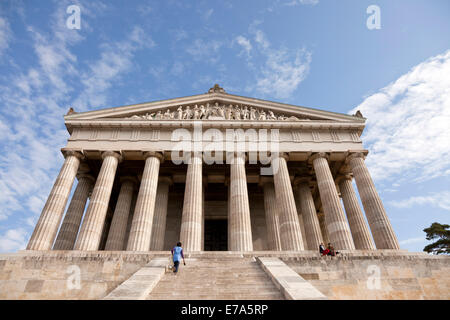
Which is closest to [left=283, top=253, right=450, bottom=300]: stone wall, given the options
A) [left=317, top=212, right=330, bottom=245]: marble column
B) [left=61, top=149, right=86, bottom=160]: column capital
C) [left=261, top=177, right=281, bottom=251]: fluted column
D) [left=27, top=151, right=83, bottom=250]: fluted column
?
[left=261, top=177, right=281, bottom=251]: fluted column

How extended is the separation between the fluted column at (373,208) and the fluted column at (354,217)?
1.17 metres

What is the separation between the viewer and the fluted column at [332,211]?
2181 cm

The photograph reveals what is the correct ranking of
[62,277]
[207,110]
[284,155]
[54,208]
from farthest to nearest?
[207,110], [284,155], [54,208], [62,277]

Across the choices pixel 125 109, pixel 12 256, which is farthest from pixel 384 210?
pixel 12 256

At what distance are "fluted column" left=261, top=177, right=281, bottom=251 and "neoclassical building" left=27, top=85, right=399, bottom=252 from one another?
0.35 ft

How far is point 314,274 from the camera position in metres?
12.6

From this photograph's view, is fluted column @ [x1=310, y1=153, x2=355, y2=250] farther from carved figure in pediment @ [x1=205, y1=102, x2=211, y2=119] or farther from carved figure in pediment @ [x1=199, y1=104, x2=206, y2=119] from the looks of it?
carved figure in pediment @ [x1=199, y1=104, x2=206, y2=119]

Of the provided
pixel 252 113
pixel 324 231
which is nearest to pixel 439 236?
pixel 324 231

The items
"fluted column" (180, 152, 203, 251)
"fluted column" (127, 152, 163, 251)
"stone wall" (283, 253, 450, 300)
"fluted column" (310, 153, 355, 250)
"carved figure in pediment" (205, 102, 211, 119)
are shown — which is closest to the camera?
"stone wall" (283, 253, 450, 300)

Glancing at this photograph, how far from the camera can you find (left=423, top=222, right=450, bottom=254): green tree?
37.9 metres

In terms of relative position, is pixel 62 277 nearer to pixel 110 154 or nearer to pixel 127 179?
pixel 110 154

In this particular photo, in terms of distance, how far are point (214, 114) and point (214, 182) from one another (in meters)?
7.96

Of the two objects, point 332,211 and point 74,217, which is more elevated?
point 74,217

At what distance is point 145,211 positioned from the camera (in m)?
23.3
